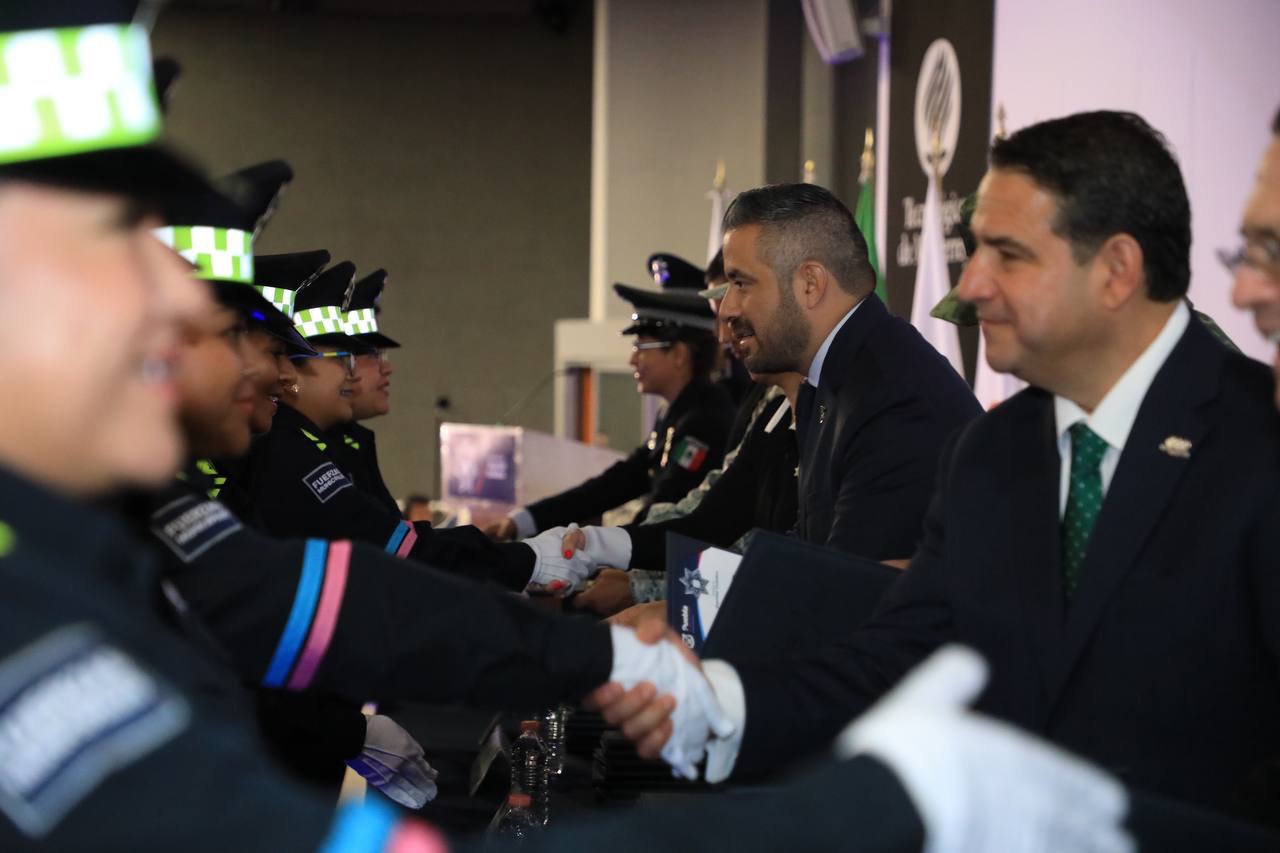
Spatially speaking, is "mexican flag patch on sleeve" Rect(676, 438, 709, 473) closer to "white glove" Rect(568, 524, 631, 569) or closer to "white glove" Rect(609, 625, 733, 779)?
"white glove" Rect(568, 524, 631, 569)

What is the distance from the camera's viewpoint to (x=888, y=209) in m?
7.91

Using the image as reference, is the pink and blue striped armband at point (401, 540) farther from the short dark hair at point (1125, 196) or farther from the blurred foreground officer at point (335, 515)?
the short dark hair at point (1125, 196)

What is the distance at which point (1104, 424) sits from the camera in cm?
170

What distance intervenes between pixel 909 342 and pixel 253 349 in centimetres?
137

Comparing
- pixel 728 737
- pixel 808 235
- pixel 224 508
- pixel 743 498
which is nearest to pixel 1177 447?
pixel 728 737

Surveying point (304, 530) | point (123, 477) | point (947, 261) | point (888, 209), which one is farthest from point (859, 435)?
point (888, 209)

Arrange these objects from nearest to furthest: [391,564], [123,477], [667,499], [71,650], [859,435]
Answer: [71,650], [123,477], [391,564], [859,435], [667,499]

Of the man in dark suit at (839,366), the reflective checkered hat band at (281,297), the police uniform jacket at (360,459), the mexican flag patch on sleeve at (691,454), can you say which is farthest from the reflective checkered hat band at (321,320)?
the mexican flag patch on sleeve at (691,454)

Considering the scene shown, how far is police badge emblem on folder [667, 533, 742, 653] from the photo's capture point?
2184mm

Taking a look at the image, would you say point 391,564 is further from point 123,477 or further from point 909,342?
point 909,342

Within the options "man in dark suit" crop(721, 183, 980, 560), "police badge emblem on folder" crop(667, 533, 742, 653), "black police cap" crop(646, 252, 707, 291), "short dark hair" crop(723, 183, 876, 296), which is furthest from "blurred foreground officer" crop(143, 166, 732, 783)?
"black police cap" crop(646, 252, 707, 291)

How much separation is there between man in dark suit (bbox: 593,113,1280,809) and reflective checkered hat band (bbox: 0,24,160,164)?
3.41 ft

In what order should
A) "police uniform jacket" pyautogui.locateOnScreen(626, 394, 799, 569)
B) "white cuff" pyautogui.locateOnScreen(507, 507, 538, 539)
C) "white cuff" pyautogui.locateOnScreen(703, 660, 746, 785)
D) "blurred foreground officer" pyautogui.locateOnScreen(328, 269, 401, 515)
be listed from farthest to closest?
"white cuff" pyautogui.locateOnScreen(507, 507, 538, 539)
"blurred foreground officer" pyautogui.locateOnScreen(328, 269, 401, 515)
"police uniform jacket" pyautogui.locateOnScreen(626, 394, 799, 569)
"white cuff" pyautogui.locateOnScreen(703, 660, 746, 785)

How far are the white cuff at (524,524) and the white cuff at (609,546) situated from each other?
57.4 inches
